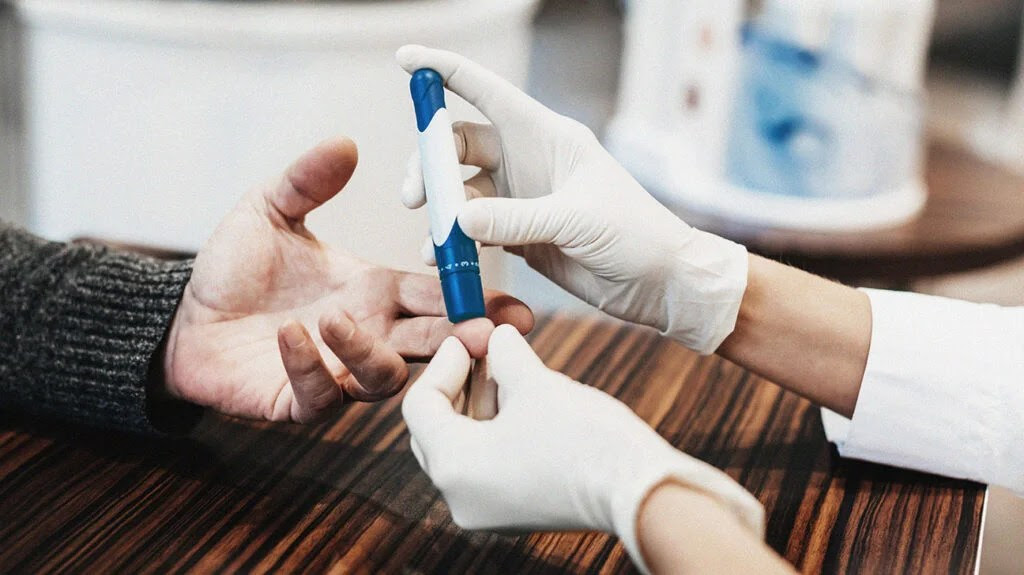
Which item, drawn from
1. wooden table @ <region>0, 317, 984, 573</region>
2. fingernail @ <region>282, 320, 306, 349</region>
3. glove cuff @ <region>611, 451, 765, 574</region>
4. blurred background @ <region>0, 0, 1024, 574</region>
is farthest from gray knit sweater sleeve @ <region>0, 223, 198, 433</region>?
blurred background @ <region>0, 0, 1024, 574</region>

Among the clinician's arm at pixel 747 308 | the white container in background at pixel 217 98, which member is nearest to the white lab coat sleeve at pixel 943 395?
the clinician's arm at pixel 747 308

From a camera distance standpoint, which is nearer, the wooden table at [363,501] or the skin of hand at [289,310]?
the wooden table at [363,501]

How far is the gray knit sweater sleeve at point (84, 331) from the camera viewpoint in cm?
67

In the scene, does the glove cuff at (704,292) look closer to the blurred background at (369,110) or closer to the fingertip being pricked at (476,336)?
the fingertip being pricked at (476,336)

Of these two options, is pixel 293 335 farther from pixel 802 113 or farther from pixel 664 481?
pixel 802 113

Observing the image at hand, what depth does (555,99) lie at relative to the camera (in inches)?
112

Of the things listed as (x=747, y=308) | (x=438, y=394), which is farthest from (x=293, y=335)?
(x=747, y=308)

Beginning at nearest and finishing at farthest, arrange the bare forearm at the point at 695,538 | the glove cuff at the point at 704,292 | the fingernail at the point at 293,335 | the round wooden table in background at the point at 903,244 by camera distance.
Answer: the bare forearm at the point at 695,538 → the fingernail at the point at 293,335 → the glove cuff at the point at 704,292 → the round wooden table in background at the point at 903,244

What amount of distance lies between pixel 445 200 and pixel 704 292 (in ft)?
0.67

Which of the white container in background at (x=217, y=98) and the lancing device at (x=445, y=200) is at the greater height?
the lancing device at (x=445, y=200)

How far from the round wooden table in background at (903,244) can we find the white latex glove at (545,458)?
31.6 inches

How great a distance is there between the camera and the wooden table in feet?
1.81

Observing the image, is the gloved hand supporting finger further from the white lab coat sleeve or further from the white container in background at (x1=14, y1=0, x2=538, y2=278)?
the white container in background at (x1=14, y1=0, x2=538, y2=278)

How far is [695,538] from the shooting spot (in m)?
0.47
